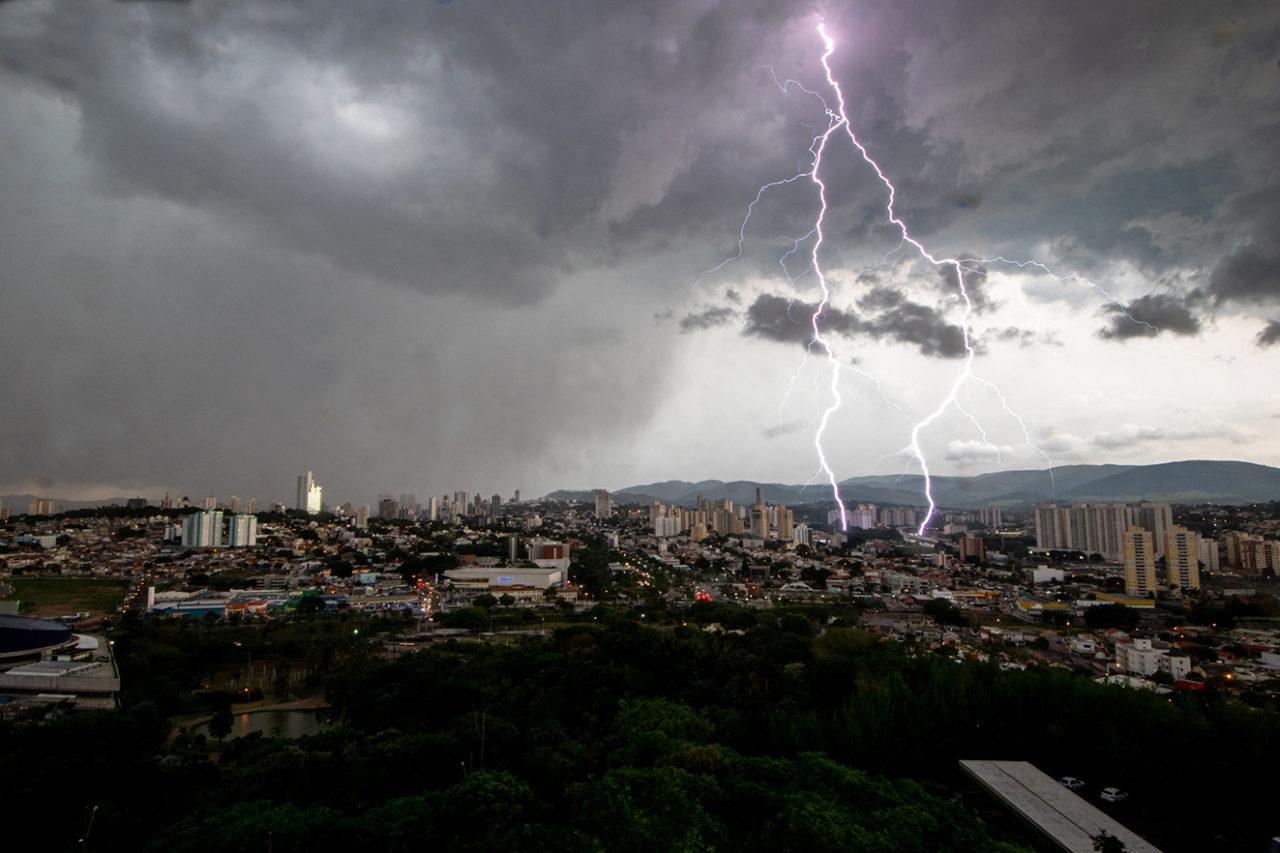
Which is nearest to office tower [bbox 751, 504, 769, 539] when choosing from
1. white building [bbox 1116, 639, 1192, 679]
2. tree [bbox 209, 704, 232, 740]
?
white building [bbox 1116, 639, 1192, 679]

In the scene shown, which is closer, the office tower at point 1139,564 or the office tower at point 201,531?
the office tower at point 1139,564

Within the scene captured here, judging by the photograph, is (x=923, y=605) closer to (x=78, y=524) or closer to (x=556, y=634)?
(x=556, y=634)

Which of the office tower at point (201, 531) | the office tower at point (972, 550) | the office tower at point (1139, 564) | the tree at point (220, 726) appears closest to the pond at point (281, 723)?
the tree at point (220, 726)

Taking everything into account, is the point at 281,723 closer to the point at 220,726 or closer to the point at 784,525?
the point at 220,726

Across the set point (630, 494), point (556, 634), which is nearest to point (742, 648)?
point (556, 634)

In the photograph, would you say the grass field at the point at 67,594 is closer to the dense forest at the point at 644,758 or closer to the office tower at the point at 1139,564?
the dense forest at the point at 644,758

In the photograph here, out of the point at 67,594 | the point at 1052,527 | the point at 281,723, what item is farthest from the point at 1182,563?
the point at 67,594
